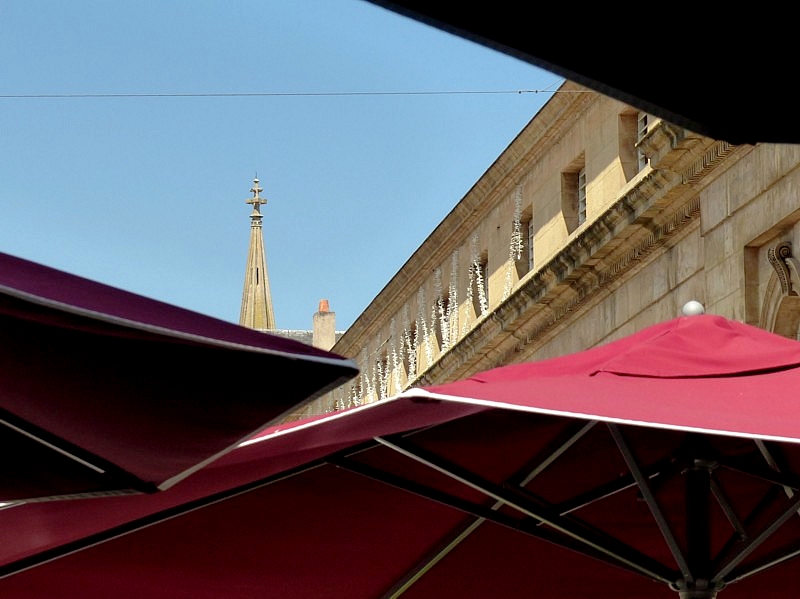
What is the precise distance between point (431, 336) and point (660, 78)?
1312 inches

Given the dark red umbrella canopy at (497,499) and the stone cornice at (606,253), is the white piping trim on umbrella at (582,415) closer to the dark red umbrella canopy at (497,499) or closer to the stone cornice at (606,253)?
the dark red umbrella canopy at (497,499)

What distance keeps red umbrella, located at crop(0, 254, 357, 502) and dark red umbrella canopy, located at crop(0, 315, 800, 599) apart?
900mm

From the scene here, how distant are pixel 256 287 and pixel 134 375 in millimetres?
91723

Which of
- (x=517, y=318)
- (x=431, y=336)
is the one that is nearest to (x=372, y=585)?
(x=517, y=318)

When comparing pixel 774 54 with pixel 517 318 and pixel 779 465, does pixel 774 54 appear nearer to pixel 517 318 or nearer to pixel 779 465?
pixel 779 465

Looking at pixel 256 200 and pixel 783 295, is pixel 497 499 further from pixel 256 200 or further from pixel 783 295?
pixel 256 200

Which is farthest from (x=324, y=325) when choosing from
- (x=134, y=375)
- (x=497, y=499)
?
(x=134, y=375)

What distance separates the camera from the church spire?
94688 millimetres

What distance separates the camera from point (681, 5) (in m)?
2.41

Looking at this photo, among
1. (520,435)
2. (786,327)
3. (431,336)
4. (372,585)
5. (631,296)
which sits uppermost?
(431,336)

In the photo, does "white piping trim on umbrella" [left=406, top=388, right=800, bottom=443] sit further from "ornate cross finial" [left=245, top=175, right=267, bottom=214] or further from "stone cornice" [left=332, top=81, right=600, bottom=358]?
"ornate cross finial" [left=245, top=175, right=267, bottom=214]

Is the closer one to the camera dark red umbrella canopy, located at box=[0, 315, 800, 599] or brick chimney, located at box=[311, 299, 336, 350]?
dark red umbrella canopy, located at box=[0, 315, 800, 599]

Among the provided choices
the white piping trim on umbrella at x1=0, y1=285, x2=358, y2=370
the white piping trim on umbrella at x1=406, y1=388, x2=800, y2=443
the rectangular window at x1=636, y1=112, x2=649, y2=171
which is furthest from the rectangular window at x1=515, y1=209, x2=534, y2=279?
the white piping trim on umbrella at x1=0, y1=285, x2=358, y2=370

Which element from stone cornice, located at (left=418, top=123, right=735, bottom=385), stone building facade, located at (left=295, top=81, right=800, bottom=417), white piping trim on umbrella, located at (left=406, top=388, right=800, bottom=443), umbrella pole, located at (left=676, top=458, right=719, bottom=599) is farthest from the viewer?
stone cornice, located at (left=418, top=123, right=735, bottom=385)
